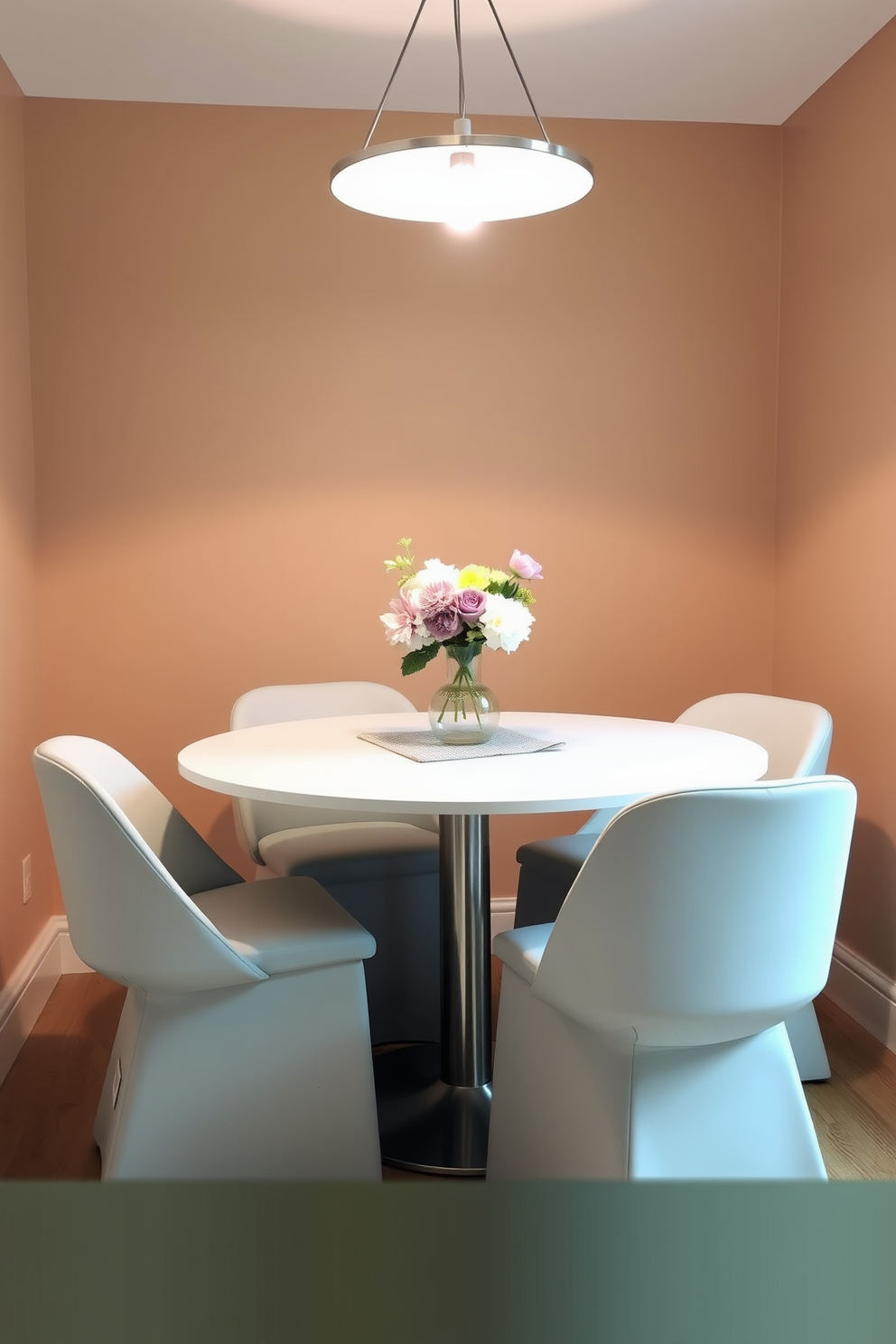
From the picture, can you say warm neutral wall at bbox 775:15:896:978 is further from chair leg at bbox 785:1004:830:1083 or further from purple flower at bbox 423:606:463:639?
purple flower at bbox 423:606:463:639

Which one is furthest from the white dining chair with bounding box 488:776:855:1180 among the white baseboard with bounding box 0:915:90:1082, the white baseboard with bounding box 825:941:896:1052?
the white baseboard with bounding box 0:915:90:1082

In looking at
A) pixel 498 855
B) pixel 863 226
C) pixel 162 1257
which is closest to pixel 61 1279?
pixel 162 1257

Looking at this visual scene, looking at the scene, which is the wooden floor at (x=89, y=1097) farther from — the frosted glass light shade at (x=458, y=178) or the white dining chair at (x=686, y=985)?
the frosted glass light shade at (x=458, y=178)

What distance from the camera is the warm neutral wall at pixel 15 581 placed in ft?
9.39

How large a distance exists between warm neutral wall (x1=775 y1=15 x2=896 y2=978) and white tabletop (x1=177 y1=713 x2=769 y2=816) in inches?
26.3

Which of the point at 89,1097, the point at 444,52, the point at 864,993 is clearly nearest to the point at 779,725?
the point at 864,993

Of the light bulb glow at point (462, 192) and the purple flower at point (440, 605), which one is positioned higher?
the light bulb glow at point (462, 192)

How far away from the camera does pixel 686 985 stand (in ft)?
5.15

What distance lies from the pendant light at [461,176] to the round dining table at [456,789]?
1.03 metres

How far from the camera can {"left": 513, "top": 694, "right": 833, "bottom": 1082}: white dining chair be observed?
8.05ft

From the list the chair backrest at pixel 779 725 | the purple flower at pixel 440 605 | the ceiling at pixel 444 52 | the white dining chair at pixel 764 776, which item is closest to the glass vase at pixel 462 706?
the purple flower at pixel 440 605

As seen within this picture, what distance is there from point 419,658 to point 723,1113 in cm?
98

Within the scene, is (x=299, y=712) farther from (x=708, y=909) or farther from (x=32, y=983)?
(x=708, y=909)

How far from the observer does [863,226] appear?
9.50 feet
